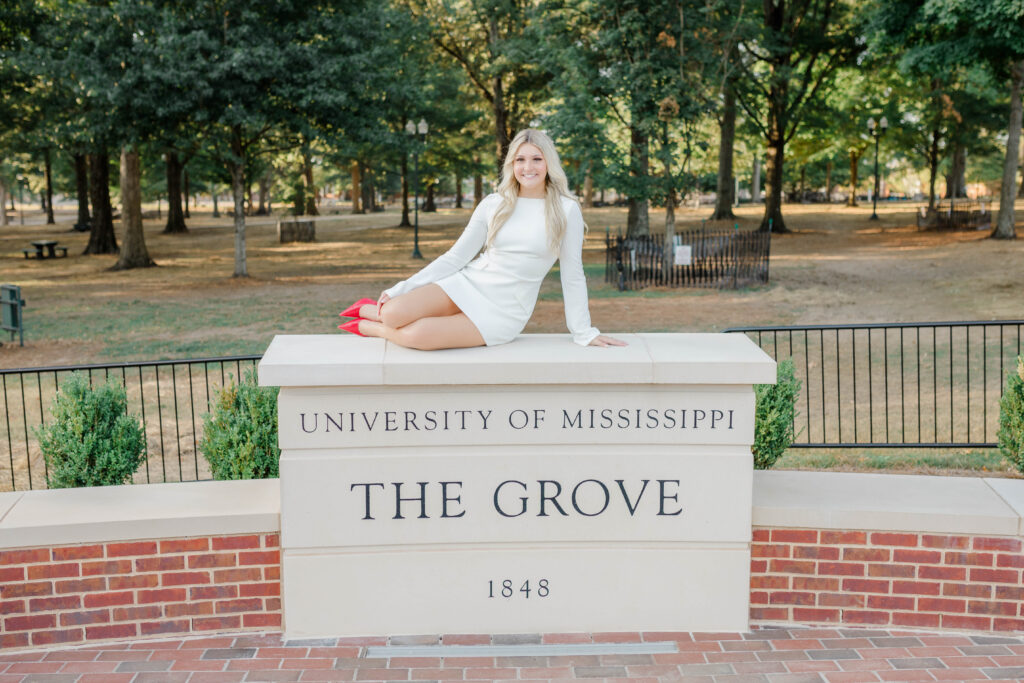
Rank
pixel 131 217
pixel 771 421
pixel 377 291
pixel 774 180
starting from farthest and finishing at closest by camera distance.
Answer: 1. pixel 774 180
2. pixel 131 217
3. pixel 377 291
4. pixel 771 421

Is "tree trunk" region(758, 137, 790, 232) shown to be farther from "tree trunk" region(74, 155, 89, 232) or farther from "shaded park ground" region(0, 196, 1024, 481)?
"tree trunk" region(74, 155, 89, 232)

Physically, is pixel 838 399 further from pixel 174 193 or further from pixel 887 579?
pixel 174 193

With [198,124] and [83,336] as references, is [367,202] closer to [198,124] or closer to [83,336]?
[198,124]

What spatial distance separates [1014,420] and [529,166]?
3578 millimetres

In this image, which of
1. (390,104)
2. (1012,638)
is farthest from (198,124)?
(1012,638)

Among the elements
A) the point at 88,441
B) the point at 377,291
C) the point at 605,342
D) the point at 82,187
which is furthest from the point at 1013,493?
the point at 82,187

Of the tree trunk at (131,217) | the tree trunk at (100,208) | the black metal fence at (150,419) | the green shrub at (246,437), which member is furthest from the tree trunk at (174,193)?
the green shrub at (246,437)

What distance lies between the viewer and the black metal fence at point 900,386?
8336 millimetres

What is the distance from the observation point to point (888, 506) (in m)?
4.50

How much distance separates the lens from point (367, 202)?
235 ft

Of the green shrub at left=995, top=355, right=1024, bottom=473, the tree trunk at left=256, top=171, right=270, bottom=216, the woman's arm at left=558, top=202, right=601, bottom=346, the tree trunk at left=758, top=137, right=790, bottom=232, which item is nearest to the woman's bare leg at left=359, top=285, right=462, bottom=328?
the woman's arm at left=558, top=202, right=601, bottom=346

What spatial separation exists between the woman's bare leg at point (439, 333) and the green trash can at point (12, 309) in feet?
42.6

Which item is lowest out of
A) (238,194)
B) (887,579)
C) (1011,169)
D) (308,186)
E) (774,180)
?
(887,579)

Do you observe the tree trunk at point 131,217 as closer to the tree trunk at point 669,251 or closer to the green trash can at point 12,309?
the green trash can at point 12,309
